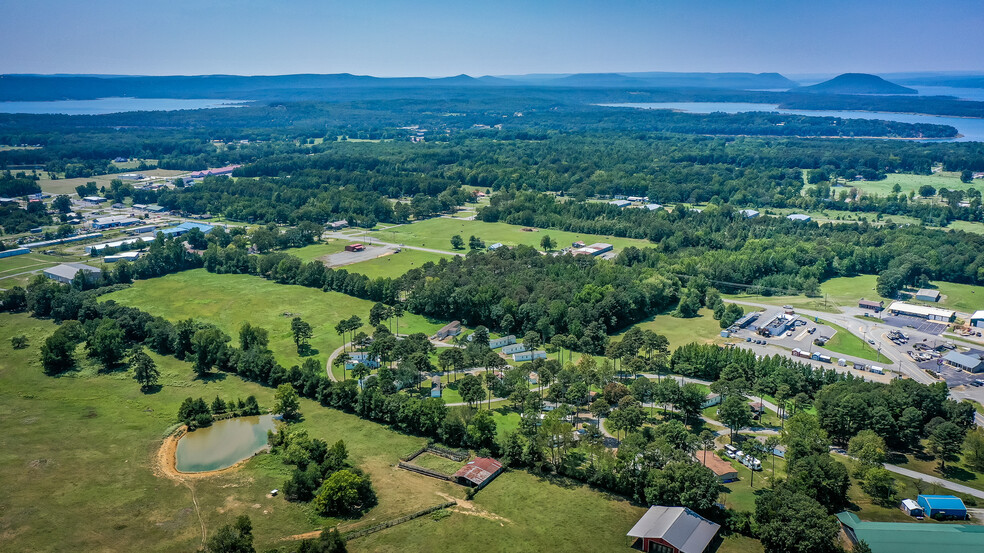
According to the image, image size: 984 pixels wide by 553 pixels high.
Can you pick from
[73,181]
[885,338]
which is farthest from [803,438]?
[73,181]

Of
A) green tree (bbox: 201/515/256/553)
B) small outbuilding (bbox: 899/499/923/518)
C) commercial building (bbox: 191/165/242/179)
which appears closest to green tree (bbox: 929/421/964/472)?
small outbuilding (bbox: 899/499/923/518)

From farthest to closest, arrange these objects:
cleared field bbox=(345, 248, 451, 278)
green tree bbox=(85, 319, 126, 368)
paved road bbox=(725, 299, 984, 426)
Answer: cleared field bbox=(345, 248, 451, 278)
green tree bbox=(85, 319, 126, 368)
paved road bbox=(725, 299, 984, 426)

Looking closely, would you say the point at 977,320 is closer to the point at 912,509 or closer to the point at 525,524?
the point at 912,509

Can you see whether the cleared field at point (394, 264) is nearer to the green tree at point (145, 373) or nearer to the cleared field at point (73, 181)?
the green tree at point (145, 373)

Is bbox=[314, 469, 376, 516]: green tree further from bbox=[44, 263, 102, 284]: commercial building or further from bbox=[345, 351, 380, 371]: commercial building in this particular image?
bbox=[44, 263, 102, 284]: commercial building

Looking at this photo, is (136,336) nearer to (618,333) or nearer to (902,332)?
(618,333)

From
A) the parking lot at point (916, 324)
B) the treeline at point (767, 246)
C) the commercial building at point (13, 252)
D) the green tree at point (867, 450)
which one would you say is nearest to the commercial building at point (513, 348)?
the green tree at point (867, 450)

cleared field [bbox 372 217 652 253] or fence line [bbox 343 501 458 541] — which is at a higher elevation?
cleared field [bbox 372 217 652 253]

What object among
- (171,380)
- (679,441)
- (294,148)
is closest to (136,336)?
(171,380)
